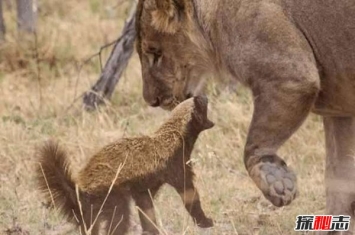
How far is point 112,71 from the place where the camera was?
8742mm

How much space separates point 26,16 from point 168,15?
4.47 m

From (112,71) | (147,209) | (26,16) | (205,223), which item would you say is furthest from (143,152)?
(26,16)

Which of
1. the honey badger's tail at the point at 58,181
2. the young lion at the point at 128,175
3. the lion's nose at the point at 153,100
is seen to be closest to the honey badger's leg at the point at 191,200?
the young lion at the point at 128,175

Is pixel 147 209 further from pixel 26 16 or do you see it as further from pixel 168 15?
pixel 26 16

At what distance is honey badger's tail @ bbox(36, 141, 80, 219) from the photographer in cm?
527

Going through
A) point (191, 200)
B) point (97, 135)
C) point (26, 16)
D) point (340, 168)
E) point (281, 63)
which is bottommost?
point (97, 135)

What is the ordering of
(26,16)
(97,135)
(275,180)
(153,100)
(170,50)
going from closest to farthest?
(275,180) → (170,50) → (153,100) → (97,135) → (26,16)

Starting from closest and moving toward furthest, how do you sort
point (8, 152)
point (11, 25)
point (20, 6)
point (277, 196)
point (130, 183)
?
point (277, 196)
point (130, 183)
point (8, 152)
point (20, 6)
point (11, 25)

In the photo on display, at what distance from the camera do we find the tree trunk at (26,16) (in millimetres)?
8672

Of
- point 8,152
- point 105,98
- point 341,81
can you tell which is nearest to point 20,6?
point 105,98

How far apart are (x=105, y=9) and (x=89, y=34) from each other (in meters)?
1.18

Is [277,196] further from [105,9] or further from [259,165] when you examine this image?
[105,9]

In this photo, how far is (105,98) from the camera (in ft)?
28.3

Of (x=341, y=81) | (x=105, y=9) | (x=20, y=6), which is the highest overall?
(x=341, y=81)
